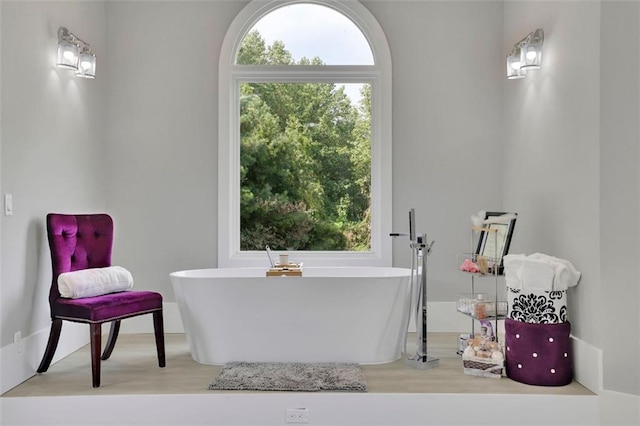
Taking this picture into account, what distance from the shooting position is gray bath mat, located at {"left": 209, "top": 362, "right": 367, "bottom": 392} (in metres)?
2.96

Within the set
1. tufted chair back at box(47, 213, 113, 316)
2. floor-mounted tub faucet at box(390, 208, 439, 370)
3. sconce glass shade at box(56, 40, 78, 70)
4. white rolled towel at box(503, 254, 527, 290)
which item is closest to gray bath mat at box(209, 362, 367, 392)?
floor-mounted tub faucet at box(390, 208, 439, 370)

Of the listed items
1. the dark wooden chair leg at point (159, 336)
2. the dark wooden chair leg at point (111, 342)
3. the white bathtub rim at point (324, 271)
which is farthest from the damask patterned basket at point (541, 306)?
the dark wooden chair leg at point (111, 342)

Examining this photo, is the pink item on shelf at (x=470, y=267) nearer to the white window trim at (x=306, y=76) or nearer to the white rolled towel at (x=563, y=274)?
the white rolled towel at (x=563, y=274)

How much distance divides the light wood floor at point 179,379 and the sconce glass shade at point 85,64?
192 cm

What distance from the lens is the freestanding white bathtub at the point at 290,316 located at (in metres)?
3.41

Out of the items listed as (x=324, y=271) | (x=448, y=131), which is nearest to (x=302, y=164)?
(x=324, y=271)

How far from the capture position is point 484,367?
10.5ft

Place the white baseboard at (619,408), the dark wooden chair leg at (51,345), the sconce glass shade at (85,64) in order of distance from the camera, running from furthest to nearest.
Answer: the sconce glass shade at (85,64) < the dark wooden chair leg at (51,345) < the white baseboard at (619,408)

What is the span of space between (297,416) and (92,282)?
1.41 m

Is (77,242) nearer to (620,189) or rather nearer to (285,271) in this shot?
(285,271)

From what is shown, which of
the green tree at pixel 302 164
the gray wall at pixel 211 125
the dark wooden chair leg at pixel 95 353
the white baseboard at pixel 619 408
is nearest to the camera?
the white baseboard at pixel 619 408

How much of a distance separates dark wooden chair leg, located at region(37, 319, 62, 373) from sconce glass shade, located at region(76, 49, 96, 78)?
1.69 metres

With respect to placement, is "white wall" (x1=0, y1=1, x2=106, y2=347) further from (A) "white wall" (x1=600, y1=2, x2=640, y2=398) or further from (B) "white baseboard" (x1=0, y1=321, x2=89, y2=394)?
(A) "white wall" (x1=600, y1=2, x2=640, y2=398)

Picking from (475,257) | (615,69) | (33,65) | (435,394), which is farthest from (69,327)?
(615,69)
